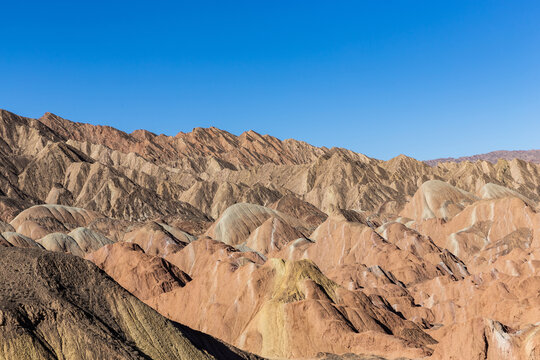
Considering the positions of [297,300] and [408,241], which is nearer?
[297,300]

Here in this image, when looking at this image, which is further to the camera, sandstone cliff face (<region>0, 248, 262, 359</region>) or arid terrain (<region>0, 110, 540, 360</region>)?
arid terrain (<region>0, 110, 540, 360</region>)

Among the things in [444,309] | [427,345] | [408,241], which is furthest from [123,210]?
[427,345]

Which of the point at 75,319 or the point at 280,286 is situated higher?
the point at 280,286

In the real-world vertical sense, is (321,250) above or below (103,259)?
above

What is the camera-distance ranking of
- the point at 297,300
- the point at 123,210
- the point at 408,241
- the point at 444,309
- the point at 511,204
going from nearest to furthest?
the point at 297,300 → the point at 444,309 → the point at 408,241 → the point at 511,204 → the point at 123,210

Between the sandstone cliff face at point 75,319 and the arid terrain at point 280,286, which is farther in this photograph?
the arid terrain at point 280,286

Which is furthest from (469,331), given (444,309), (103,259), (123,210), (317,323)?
(123,210)

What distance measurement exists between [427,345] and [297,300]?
12.6 metres

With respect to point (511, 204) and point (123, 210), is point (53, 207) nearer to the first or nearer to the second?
point (123, 210)

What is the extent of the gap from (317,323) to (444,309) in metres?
20.2

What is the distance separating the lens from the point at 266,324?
58875 millimetres

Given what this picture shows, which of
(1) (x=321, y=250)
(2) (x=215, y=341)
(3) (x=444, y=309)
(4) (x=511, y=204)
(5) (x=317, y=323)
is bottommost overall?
(2) (x=215, y=341)

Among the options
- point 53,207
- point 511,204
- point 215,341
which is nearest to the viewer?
point 215,341

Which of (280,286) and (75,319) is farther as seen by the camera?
(280,286)
